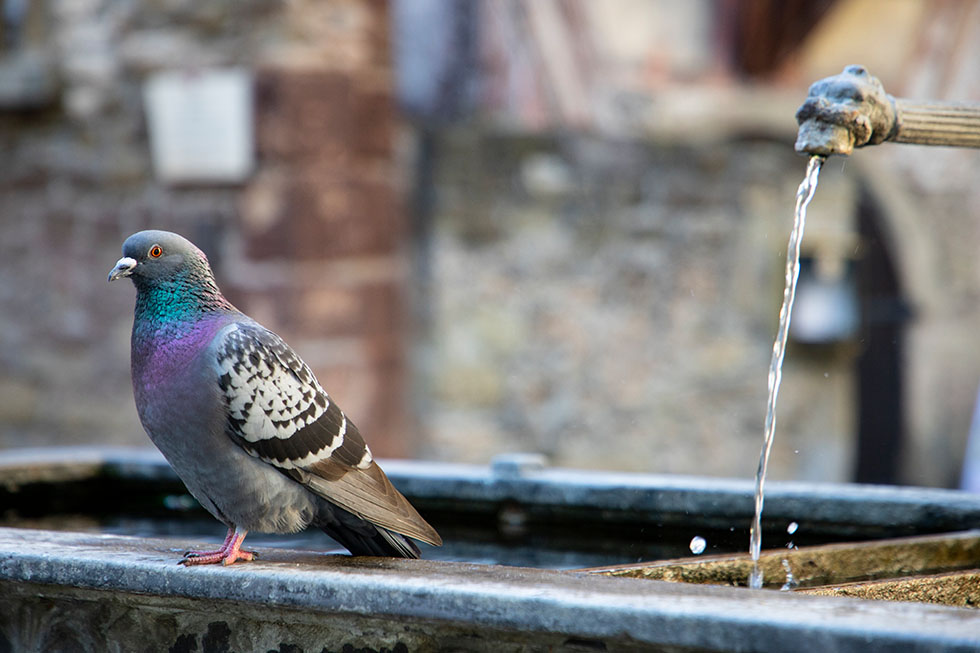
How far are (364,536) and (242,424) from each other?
0.97 feet

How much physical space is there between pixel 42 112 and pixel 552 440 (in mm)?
2725

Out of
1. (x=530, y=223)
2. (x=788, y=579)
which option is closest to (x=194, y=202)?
(x=530, y=223)

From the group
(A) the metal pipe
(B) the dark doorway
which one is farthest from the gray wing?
(B) the dark doorway

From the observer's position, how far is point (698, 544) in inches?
105

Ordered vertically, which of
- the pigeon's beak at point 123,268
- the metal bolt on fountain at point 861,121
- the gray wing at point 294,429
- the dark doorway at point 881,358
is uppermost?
the metal bolt on fountain at point 861,121

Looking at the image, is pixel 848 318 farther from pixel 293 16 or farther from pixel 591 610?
pixel 591 610

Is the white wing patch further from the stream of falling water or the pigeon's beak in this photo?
the stream of falling water

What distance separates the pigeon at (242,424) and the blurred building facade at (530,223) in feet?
8.96

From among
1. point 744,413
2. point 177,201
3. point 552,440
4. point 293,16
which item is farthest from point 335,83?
point 744,413

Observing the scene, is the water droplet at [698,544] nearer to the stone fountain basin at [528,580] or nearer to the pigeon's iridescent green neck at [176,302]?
the stone fountain basin at [528,580]

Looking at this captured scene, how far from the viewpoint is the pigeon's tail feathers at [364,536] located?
2.13 m

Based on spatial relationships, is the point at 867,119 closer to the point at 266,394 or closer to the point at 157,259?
the point at 266,394

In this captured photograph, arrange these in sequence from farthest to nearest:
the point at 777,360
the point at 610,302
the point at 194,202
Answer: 1. the point at 610,302
2. the point at 194,202
3. the point at 777,360

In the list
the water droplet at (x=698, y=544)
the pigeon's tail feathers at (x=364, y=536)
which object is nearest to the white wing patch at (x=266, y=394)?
the pigeon's tail feathers at (x=364, y=536)
